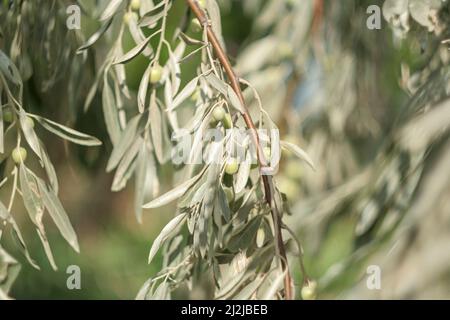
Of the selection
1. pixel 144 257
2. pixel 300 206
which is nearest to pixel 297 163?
pixel 300 206

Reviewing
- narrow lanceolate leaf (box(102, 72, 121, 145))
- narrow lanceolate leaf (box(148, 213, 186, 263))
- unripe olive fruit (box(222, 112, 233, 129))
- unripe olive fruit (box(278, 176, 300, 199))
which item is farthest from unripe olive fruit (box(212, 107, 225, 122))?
unripe olive fruit (box(278, 176, 300, 199))

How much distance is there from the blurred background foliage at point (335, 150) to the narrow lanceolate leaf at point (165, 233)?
298 mm

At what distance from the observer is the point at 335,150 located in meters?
2.02

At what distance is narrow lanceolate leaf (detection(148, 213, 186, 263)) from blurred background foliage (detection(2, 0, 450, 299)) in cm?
30

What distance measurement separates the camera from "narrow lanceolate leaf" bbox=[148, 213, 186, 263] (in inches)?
37.5

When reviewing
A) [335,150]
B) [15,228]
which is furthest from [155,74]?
[335,150]

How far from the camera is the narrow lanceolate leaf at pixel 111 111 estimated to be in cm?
117

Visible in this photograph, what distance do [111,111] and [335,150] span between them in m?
0.94

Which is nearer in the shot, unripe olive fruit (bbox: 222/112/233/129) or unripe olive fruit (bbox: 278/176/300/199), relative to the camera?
unripe olive fruit (bbox: 222/112/233/129)

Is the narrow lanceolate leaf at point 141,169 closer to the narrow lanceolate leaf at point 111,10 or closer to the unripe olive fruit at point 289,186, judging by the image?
the narrow lanceolate leaf at point 111,10

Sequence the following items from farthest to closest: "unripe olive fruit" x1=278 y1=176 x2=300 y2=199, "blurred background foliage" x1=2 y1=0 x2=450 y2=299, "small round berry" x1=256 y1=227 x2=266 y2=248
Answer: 1. "unripe olive fruit" x1=278 y1=176 x2=300 y2=199
2. "blurred background foliage" x1=2 y1=0 x2=450 y2=299
3. "small round berry" x1=256 y1=227 x2=266 y2=248

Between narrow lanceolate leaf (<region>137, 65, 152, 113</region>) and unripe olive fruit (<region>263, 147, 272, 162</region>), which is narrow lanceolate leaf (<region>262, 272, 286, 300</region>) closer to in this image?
unripe olive fruit (<region>263, 147, 272, 162</region>)

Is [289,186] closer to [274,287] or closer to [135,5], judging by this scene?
[135,5]

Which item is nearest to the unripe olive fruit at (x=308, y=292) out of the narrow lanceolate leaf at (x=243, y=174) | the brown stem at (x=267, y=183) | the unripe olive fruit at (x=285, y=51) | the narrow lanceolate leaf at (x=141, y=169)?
the brown stem at (x=267, y=183)
